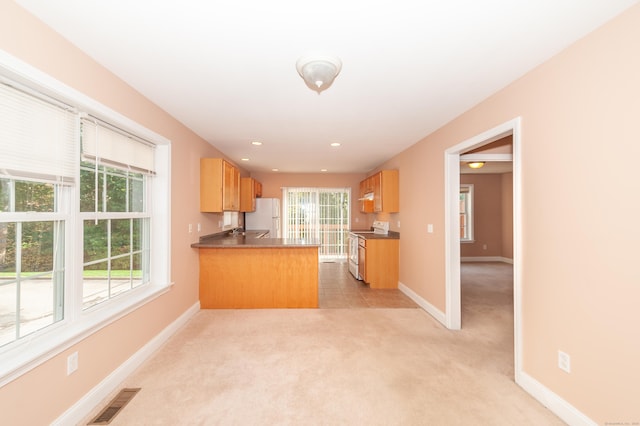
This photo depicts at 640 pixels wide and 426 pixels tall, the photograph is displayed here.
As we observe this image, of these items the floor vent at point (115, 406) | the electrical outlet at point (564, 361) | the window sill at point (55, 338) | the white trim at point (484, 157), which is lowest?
the floor vent at point (115, 406)

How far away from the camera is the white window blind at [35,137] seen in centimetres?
140

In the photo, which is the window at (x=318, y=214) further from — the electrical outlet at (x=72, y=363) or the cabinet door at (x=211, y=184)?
the electrical outlet at (x=72, y=363)

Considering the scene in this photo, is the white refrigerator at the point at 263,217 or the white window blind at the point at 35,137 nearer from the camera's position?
the white window blind at the point at 35,137

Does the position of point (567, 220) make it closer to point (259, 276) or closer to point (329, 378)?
point (329, 378)

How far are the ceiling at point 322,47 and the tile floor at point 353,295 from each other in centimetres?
265

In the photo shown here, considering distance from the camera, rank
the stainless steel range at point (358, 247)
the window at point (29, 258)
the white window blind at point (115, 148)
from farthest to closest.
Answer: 1. the stainless steel range at point (358, 247)
2. the white window blind at point (115, 148)
3. the window at point (29, 258)

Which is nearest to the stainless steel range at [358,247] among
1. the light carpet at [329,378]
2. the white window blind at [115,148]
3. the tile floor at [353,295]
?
the tile floor at [353,295]

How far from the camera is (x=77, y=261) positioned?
184cm

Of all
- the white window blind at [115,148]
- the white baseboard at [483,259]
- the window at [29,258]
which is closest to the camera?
the window at [29,258]

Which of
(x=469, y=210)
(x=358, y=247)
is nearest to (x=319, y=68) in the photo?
(x=358, y=247)

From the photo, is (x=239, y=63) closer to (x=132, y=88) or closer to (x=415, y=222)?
(x=132, y=88)

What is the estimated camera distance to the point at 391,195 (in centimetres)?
490

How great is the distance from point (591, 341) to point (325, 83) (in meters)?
2.37

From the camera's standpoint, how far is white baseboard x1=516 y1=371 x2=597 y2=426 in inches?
64.5
